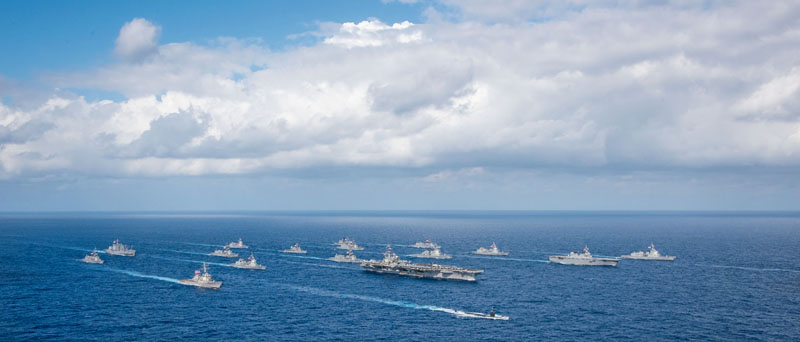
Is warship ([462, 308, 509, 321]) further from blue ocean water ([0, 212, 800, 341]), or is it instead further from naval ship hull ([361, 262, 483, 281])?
naval ship hull ([361, 262, 483, 281])

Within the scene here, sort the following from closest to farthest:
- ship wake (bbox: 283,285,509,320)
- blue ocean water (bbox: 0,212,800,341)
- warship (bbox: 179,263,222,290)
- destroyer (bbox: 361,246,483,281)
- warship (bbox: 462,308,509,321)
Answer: blue ocean water (bbox: 0,212,800,341), warship (bbox: 462,308,509,321), ship wake (bbox: 283,285,509,320), warship (bbox: 179,263,222,290), destroyer (bbox: 361,246,483,281)

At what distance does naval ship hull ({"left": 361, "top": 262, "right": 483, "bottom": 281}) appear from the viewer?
585ft

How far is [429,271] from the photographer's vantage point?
18588 cm

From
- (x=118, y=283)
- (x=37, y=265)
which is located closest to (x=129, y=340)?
(x=118, y=283)

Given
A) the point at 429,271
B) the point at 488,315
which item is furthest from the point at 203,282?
the point at 488,315

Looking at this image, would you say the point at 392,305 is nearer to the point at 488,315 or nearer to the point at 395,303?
the point at 395,303

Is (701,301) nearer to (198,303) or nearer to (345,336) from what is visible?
(345,336)

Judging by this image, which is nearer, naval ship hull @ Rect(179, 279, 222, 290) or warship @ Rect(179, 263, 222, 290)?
naval ship hull @ Rect(179, 279, 222, 290)

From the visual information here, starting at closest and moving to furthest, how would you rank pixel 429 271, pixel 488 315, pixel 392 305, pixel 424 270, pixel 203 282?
1. pixel 488 315
2. pixel 392 305
3. pixel 203 282
4. pixel 429 271
5. pixel 424 270

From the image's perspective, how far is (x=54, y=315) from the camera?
120 metres

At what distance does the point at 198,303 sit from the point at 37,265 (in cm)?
10659

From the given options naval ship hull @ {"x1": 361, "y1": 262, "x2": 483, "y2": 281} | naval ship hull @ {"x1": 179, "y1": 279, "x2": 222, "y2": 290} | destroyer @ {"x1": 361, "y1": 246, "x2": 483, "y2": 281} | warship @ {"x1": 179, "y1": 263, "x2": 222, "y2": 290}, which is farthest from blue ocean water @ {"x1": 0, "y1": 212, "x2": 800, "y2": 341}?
destroyer @ {"x1": 361, "y1": 246, "x2": 483, "y2": 281}

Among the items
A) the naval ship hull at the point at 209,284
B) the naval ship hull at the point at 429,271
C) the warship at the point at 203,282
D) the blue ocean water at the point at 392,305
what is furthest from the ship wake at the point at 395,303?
the naval ship hull at the point at 429,271

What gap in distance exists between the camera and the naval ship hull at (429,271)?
585ft
